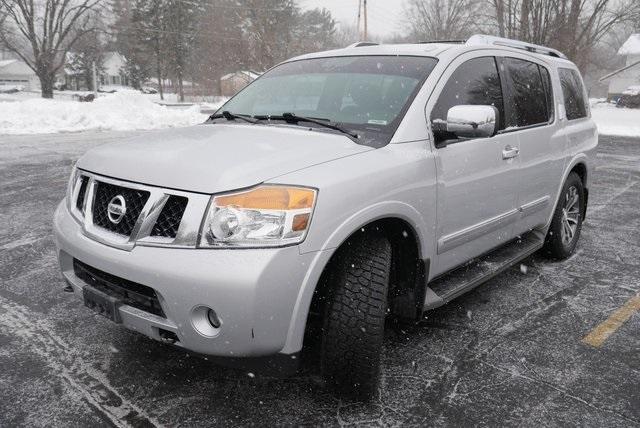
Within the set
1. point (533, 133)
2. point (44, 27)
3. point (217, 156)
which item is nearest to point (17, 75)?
point (44, 27)

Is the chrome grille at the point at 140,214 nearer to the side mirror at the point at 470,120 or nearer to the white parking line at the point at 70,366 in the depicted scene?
the white parking line at the point at 70,366

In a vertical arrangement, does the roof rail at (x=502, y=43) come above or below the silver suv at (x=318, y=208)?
above

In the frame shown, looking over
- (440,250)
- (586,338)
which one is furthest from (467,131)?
(586,338)

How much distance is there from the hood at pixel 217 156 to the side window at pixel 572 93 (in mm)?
2775

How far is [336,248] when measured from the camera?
2.22 meters

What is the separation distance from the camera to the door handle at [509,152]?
3.38 meters

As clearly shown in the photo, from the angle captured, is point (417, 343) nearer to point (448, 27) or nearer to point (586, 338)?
point (586, 338)

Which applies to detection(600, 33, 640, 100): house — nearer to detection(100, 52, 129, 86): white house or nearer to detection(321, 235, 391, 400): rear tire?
detection(321, 235, 391, 400): rear tire

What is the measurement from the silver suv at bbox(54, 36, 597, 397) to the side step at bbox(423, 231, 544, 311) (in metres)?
0.01

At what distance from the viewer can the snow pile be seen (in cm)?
1504

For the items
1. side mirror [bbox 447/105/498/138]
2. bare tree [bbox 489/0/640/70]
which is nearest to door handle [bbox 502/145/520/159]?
side mirror [bbox 447/105/498/138]

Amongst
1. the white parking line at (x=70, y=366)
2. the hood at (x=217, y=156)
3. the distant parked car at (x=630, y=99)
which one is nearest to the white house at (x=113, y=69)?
the distant parked car at (x=630, y=99)

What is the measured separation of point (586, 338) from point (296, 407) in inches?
75.1

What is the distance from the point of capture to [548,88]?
4.23 m
